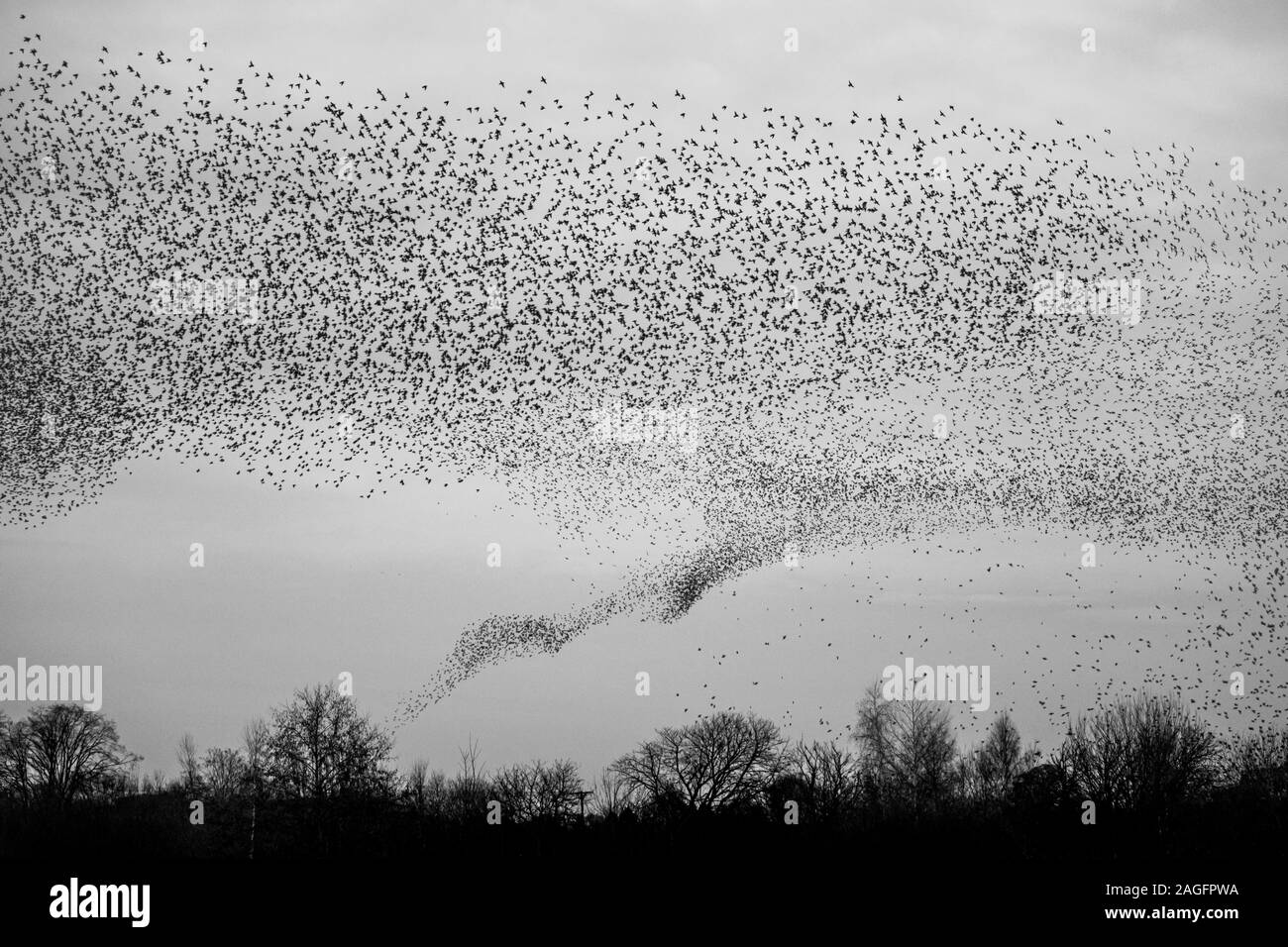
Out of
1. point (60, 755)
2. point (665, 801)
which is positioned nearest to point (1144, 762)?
point (665, 801)

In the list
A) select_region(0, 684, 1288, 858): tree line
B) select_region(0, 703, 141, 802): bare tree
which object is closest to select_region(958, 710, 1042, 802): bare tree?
select_region(0, 684, 1288, 858): tree line

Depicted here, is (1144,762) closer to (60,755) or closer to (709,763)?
(709,763)

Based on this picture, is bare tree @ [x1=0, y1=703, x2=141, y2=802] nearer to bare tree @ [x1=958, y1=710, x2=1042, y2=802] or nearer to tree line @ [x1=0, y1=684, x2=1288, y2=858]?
tree line @ [x1=0, y1=684, x2=1288, y2=858]

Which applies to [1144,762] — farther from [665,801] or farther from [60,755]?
[60,755]

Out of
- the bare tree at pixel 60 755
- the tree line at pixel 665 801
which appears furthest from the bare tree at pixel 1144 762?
the bare tree at pixel 60 755

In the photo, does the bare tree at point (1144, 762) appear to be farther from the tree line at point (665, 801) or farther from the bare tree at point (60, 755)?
the bare tree at point (60, 755)

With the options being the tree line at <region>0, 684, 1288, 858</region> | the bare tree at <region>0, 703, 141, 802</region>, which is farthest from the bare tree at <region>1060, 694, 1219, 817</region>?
the bare tree at <region>0, 703, 141, 802</region>

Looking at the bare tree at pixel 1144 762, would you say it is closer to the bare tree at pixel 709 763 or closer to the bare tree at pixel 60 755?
the bare tree at pixel 709 763
